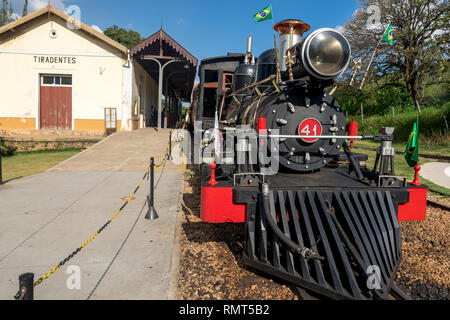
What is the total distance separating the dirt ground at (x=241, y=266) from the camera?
2972 millimetres

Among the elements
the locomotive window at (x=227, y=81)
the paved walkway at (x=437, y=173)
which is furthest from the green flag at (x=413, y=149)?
the paved walkway at (x=437, y=173)

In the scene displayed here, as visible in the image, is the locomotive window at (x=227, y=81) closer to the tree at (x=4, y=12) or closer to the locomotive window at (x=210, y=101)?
the locomotive window at (x=210, y=101)

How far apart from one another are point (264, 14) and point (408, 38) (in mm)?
18115

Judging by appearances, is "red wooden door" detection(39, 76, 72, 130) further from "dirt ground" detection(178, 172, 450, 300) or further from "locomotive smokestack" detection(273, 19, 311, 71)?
"locomotive smokestack" detection(273, 19, 311, 71)

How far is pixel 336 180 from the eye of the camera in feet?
12.5

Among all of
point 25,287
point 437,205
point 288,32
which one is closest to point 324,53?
point 288,32

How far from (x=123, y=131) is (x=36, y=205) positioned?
978cm

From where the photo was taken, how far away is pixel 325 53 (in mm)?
3426

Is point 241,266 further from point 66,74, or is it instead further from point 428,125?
point 428,125

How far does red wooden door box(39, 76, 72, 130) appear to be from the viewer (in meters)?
14.9

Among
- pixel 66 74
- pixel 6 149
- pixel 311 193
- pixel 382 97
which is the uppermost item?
pixel 382 97

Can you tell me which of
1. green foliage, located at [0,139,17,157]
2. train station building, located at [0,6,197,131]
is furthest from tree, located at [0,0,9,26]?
green foliage, located at [0,139,17,157]

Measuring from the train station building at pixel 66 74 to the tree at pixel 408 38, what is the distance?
11881mm
